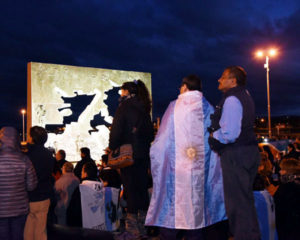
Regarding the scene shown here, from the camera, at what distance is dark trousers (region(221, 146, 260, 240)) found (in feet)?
9.83

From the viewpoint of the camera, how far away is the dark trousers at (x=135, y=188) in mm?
3605

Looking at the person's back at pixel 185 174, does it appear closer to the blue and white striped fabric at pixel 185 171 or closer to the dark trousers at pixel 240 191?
the blue and white striped fabric at pixel 185 171

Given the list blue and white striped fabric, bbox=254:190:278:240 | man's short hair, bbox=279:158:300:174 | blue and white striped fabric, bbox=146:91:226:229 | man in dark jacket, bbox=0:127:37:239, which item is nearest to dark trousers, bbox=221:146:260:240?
blue and white striped fabric, bbox=146:91:226:229

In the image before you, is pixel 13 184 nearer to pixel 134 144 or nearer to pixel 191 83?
pixel 134 144

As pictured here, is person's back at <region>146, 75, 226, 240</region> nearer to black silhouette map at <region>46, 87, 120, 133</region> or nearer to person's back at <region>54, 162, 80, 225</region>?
person's back at <region>54, 162, 80, 225</region>

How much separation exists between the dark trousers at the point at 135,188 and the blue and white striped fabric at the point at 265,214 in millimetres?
1275

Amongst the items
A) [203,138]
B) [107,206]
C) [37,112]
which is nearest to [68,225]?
[107,206]

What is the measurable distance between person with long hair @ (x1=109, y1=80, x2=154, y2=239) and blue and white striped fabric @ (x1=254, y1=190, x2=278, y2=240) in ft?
4.14

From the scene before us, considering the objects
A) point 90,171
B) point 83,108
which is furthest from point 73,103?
point 90,171

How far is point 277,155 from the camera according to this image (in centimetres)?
880

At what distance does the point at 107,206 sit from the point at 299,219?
272 centimetres

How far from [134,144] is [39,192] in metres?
1.44

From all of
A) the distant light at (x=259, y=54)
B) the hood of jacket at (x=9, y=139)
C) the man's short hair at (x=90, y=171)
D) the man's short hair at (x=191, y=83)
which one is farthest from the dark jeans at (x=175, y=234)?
the distant light at (x=259, y=54)

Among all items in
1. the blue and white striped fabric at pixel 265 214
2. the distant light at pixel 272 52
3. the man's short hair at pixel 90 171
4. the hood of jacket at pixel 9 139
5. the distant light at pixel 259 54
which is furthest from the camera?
the distant light at pixel 259 54
